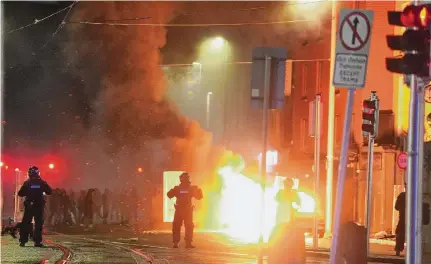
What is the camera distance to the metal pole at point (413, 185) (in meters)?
10.0

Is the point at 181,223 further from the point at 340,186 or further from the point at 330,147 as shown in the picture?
the point at 340,186

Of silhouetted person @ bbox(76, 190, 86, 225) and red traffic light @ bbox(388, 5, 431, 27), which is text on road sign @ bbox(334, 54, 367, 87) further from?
silhouetted person @ bbox(76, 190, 86, 225)

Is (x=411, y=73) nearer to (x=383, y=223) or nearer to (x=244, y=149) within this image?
(x=383, y=223)

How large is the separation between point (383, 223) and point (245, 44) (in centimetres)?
1757

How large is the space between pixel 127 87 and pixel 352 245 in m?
28.1

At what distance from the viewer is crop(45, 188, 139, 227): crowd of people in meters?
31.0

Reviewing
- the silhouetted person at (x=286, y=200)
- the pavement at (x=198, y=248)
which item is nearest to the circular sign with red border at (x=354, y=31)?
the pavement at (x=198, y=248)

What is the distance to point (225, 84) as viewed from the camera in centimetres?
4575

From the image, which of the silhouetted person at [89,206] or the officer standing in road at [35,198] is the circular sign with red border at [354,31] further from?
the silhouetted person at [89,206]

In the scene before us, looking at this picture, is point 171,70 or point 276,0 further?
point 171,70

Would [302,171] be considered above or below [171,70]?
below

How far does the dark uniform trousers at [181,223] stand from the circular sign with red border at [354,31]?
10.4 m

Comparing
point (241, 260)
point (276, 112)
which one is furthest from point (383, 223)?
point (276, 112)

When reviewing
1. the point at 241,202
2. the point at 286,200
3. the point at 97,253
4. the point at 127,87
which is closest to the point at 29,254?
the point at 97,253
